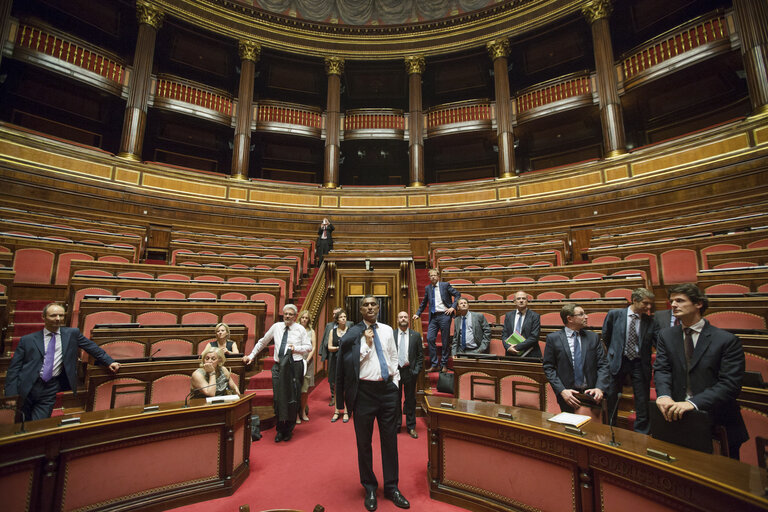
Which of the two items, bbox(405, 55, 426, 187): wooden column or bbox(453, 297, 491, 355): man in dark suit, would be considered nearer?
bbox(453, 297, 491, 355): man in dark suit

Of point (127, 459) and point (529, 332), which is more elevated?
point (529, 332)

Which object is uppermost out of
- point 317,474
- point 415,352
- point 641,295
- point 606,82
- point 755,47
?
point 606,82

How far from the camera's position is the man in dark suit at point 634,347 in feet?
7.31

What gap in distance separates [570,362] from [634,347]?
0.45 m

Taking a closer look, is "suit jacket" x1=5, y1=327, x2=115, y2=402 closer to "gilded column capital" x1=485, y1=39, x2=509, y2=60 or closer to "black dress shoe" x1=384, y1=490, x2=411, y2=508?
"black dress shoe" x1=384, y1=490, x2=411, y2=508

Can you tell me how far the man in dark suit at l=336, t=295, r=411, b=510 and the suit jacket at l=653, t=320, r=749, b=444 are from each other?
1.36 metres

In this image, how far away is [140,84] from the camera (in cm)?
757

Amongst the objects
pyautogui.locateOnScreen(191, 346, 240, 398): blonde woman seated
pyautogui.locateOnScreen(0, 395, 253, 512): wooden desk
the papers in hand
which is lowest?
pyautogui.locateOnScreen(0, 395, 253, 512): wooden desk

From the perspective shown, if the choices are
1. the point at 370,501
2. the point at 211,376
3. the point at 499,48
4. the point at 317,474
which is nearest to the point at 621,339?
the point at 370,501

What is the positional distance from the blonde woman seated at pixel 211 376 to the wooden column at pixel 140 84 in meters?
6.35

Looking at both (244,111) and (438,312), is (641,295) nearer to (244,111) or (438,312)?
(438,312)

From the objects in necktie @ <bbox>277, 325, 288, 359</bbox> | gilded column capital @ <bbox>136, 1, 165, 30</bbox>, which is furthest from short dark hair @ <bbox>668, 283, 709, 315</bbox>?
gilded column capital @ <bbox>136, 1, 165, 30</bbox>

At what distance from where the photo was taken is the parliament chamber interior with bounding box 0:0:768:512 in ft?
6.27

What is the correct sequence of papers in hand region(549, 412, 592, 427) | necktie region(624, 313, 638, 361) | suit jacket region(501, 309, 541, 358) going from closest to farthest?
papers in hand region(549, 412, 592, 427) → necktie region(624, 313, 638, 361) → suit jacket region(501, 309, 541, 358)
